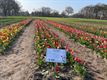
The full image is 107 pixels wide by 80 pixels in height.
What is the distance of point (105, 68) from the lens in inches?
340

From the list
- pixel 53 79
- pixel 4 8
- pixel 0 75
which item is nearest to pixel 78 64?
pixel 53 79

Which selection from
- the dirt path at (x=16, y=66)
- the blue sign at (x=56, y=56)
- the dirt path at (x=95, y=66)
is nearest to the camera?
the blue sign at (x=56, y=56)

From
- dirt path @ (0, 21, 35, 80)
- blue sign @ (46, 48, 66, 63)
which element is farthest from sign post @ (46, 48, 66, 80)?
dirt path @ (0, 21, 35, 80)

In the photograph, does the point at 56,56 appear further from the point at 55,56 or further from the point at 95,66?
the point at 95,66

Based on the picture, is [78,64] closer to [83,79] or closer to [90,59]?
[83,79]

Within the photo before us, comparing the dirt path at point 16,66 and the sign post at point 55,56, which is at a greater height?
the sign post at point 55,56

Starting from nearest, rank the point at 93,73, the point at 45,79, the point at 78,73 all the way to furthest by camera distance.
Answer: the point at 45,79, the point at 78,73, the point at 93,73

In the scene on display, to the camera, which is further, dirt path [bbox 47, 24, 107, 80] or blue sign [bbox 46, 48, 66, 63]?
dirt path [bbox 47, 24, 107, 80]

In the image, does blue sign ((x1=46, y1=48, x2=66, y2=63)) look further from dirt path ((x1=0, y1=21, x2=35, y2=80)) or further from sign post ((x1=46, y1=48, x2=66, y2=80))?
dirt path ((x1=0, y1=21, x2=35, y2=80))

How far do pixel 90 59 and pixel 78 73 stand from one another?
9.80ft

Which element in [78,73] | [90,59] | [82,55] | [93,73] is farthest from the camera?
[82,55]

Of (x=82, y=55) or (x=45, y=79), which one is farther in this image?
(x=82, y=55)

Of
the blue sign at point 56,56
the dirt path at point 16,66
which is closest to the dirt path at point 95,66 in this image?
the blue sign at point 56,56

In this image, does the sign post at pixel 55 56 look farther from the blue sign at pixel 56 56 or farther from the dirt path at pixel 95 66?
the dirt path at pixel 95 66
